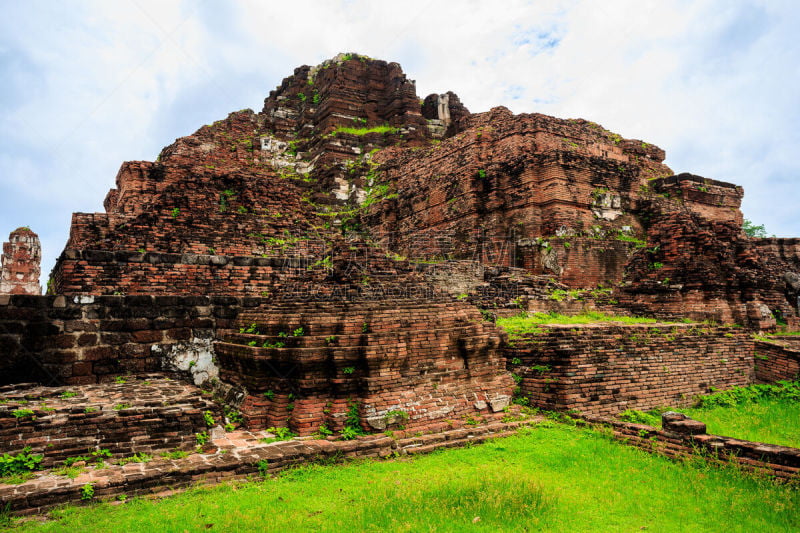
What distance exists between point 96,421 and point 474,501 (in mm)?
3532

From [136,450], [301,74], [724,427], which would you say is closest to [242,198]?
[136,450]

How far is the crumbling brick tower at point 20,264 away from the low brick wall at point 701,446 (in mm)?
15023

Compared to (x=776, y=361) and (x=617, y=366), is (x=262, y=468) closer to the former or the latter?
(x=617, y=366)

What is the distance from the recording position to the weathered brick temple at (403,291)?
19.4 ft

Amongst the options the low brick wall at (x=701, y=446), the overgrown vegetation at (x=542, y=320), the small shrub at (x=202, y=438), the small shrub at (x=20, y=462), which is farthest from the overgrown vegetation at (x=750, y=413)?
the small shrub at (x=20, y=462)

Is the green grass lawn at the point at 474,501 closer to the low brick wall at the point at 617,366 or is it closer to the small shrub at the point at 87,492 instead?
the small shrub at the point at 87,492

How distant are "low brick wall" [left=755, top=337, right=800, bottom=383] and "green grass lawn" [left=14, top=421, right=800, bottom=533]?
5795 millimetres

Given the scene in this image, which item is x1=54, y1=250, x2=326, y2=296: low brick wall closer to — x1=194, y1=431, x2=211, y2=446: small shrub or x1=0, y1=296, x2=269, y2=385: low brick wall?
x1=0, y1=296, x2=269, y2=385: low brick wall

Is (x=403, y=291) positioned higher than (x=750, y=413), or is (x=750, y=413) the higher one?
(x=403, y=291)

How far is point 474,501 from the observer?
426cm

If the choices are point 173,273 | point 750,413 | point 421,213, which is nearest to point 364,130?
point 421,213

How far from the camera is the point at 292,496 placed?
4348 mm

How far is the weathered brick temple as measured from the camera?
591cm

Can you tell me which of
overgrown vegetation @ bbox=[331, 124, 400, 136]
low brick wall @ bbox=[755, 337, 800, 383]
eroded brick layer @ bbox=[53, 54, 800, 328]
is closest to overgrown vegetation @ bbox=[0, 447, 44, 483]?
eroded brick layer @ bbox=[53, 54, 800, 328]
